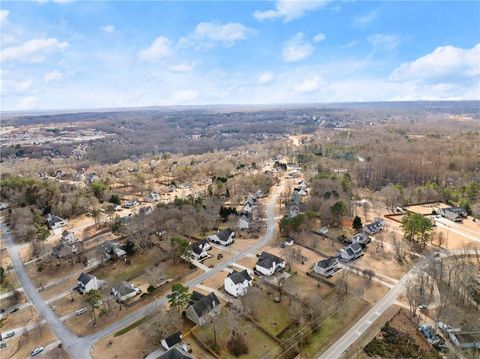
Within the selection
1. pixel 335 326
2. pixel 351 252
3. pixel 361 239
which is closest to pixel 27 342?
pixel 335 326

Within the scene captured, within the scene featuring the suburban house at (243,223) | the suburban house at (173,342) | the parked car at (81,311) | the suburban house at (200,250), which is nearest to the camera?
the suburban house at (173,342)

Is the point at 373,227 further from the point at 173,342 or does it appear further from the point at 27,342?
the point at 27,342

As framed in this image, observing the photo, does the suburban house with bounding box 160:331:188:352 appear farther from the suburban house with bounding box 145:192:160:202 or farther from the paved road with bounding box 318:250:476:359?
the suburban house with bounding box 145:192:160:202

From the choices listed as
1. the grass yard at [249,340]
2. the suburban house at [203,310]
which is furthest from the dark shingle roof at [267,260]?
the grass yard at [249,340]

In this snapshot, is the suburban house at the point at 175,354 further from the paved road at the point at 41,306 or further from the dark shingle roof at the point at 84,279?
the dark shingle roof at the point at 84,279

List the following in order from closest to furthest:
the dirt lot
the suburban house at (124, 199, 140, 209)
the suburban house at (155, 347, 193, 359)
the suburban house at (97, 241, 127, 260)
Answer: the suburban house at (155, 347, 193, 359), the dirt lot, the suburban house at (97, 241, 127, 260), the suburban house at (124, 199, 140, 209)

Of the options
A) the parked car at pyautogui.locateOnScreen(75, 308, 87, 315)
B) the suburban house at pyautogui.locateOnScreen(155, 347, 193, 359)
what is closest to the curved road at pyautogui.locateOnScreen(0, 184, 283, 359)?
the parked car at pyautogui.locateOnScreen(75, 308, 87, 315)

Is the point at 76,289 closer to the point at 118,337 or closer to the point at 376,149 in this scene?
the point at 118,337
